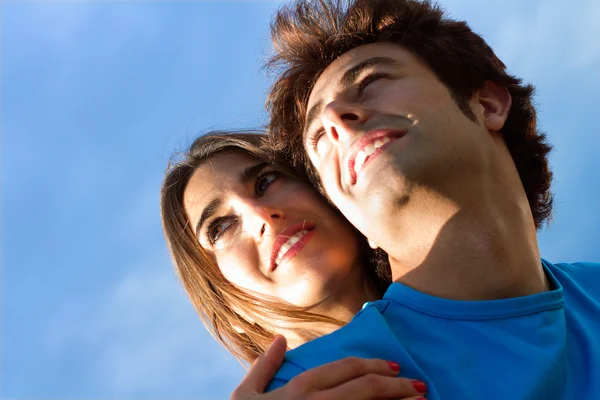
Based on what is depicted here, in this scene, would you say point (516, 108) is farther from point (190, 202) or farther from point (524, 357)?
point (190, 202)

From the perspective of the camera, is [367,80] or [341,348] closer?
[341,348]

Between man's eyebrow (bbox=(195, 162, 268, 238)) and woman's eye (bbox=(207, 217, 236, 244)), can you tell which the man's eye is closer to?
man's eyebrow (bbox=(195, 162, 268, 238))

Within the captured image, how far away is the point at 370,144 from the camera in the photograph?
263 centimetres

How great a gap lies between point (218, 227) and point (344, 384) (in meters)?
2.24

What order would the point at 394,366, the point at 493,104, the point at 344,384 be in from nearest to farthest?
the point at 344,384 < the point at 394,366 < the point at 493,104

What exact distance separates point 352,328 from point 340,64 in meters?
1.56

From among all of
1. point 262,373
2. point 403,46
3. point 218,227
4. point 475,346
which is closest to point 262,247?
point 218,227

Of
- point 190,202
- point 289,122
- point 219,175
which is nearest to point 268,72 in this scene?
point 289,122

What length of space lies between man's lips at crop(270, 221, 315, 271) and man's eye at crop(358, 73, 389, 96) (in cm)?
105

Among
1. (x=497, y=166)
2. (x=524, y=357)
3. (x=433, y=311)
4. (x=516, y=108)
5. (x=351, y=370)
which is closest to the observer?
(x=351, y=370)

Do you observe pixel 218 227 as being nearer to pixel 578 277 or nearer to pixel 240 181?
pixel 240 181

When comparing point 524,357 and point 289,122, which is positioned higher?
point 289,122

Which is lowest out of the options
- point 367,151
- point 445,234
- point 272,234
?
point 445,234

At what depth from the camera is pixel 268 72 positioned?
4.17 m
